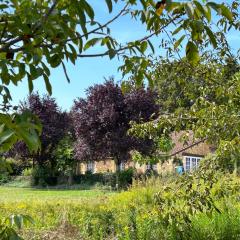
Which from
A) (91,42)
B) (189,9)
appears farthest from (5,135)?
(91,42)

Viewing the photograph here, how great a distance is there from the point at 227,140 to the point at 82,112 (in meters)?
24.4

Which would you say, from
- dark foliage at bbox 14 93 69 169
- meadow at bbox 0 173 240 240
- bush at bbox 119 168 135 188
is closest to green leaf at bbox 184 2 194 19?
meadow at bbox 0 173 240 240

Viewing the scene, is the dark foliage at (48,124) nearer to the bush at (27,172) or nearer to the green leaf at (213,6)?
the bush at (27,172)

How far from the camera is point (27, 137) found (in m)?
1.32

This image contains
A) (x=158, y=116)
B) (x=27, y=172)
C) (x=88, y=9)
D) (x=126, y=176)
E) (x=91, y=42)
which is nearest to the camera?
(x=88, y=9)

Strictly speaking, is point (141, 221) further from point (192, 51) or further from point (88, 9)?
point (88, 9)

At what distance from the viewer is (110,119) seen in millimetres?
27344

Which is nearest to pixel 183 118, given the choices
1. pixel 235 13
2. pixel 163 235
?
pixel 235 13

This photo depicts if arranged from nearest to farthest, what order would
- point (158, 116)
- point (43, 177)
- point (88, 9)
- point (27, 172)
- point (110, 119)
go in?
1. point (88, 9)
2. point (158, 116)
3. point (110, 119)
4. point (43, 177)
5. point (27, 172)

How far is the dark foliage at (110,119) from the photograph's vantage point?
27.6 metres

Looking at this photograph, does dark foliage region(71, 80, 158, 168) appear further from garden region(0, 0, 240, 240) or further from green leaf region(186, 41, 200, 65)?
green leaf region(186, 41, 200, 65)

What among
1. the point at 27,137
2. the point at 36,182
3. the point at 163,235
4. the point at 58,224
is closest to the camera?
the point at 27,137

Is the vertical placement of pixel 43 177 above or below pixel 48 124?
below

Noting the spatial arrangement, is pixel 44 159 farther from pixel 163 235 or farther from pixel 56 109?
pixel 163 235
